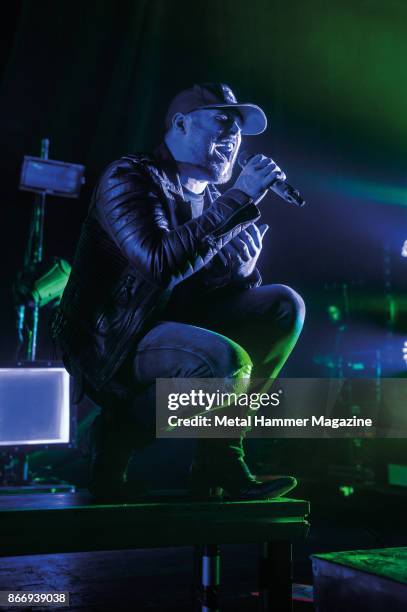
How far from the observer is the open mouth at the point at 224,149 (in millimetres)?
1502

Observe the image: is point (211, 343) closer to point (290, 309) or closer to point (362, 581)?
point (290, 309)

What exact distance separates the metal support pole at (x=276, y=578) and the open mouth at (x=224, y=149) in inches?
39.2

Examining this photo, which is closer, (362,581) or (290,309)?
(362,581)

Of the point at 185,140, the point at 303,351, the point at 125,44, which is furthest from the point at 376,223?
the point at 185,140

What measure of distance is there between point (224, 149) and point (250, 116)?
123 mm

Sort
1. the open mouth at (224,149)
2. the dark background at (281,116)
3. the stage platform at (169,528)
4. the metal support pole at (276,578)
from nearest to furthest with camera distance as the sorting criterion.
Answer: the stage platform at (169,528)
the metal support pole at (276,578)
the open mouth at (224,149)
the dark background at (281,116)

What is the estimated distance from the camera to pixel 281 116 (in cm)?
425

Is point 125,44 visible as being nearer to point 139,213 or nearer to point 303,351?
point 139,213


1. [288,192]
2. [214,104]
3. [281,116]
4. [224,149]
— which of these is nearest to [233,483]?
[288,192]

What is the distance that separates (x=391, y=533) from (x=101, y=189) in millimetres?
3258

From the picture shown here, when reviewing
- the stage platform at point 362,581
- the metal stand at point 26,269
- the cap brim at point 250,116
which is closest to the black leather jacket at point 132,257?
the cap brim at point 250,116

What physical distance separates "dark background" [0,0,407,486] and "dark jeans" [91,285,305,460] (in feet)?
8.33

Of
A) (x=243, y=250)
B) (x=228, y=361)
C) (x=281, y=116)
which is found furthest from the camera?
(x=281, y=116)

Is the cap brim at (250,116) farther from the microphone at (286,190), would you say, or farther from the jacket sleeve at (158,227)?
the jacket sleeve at (158,227)
